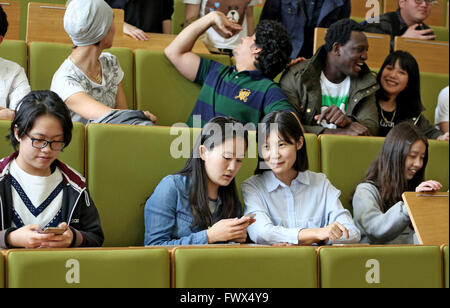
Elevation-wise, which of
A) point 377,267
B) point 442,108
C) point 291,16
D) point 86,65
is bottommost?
point 377,267

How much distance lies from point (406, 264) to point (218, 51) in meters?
0.92

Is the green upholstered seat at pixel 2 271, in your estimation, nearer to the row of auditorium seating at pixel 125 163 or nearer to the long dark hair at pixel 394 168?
the row of auditorium seating at pixel 125 163

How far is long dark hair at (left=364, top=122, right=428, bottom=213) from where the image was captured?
112 centimetres

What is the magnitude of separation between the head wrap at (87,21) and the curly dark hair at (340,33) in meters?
0.48

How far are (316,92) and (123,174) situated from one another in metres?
0.49

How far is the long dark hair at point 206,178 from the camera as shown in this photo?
→ 3.11 ft

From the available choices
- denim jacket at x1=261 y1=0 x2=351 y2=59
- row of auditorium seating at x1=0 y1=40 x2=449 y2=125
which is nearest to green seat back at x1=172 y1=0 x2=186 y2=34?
denim jacket at x1=261 y1=0 x2=351 y2=59

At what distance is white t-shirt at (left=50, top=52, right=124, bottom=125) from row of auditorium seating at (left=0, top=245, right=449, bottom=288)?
50 cm

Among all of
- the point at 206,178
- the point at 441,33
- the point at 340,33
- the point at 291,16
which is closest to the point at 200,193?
the point at 206,178

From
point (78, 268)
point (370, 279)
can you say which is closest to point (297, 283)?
point (370, 279)

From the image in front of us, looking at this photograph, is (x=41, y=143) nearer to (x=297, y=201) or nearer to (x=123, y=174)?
(x=123, y=174)

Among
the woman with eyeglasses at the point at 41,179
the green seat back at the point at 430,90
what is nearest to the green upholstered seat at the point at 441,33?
the green seat back at the point at 430,90

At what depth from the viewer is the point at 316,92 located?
1.36 metres

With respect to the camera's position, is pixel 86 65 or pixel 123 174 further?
pixel 86 65
